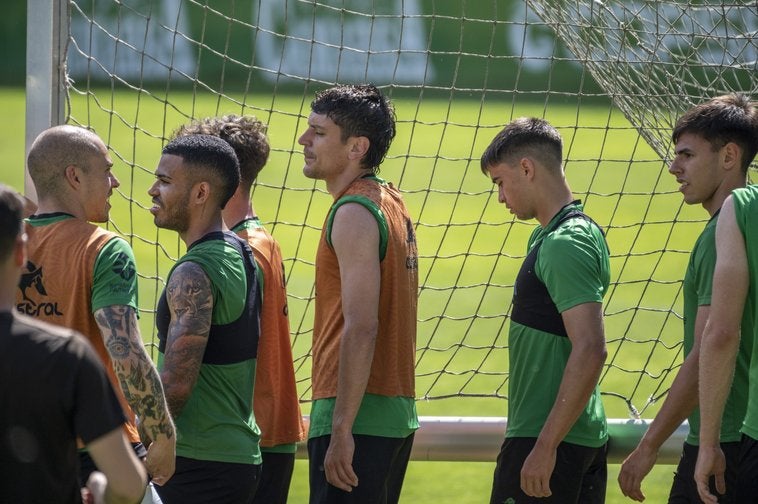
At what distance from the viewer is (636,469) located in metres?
3.74

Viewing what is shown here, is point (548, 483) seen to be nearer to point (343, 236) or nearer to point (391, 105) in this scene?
point (343, 236)

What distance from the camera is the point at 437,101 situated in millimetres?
31312

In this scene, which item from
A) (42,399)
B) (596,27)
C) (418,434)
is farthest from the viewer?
(596,27)

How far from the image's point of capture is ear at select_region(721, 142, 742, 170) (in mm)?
3709

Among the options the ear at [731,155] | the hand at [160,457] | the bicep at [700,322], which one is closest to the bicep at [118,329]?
A: the hand at [160,457]

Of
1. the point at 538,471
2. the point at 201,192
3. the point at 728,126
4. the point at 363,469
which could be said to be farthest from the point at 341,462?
the point at 728,126

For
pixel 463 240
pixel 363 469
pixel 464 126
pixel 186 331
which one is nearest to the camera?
pixel 186 331

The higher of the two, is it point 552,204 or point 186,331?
point 552,204

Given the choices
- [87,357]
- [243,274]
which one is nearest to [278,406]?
[243,274]

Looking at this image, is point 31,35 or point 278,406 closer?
point 278,406

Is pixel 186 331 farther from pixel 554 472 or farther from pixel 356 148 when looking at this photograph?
pixel 554 472

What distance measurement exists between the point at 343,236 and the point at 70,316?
37.6 inches

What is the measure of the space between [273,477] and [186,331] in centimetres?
81

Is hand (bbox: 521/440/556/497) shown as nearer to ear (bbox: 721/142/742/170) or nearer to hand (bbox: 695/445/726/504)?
hand (bbox: 695/445/726/504)
